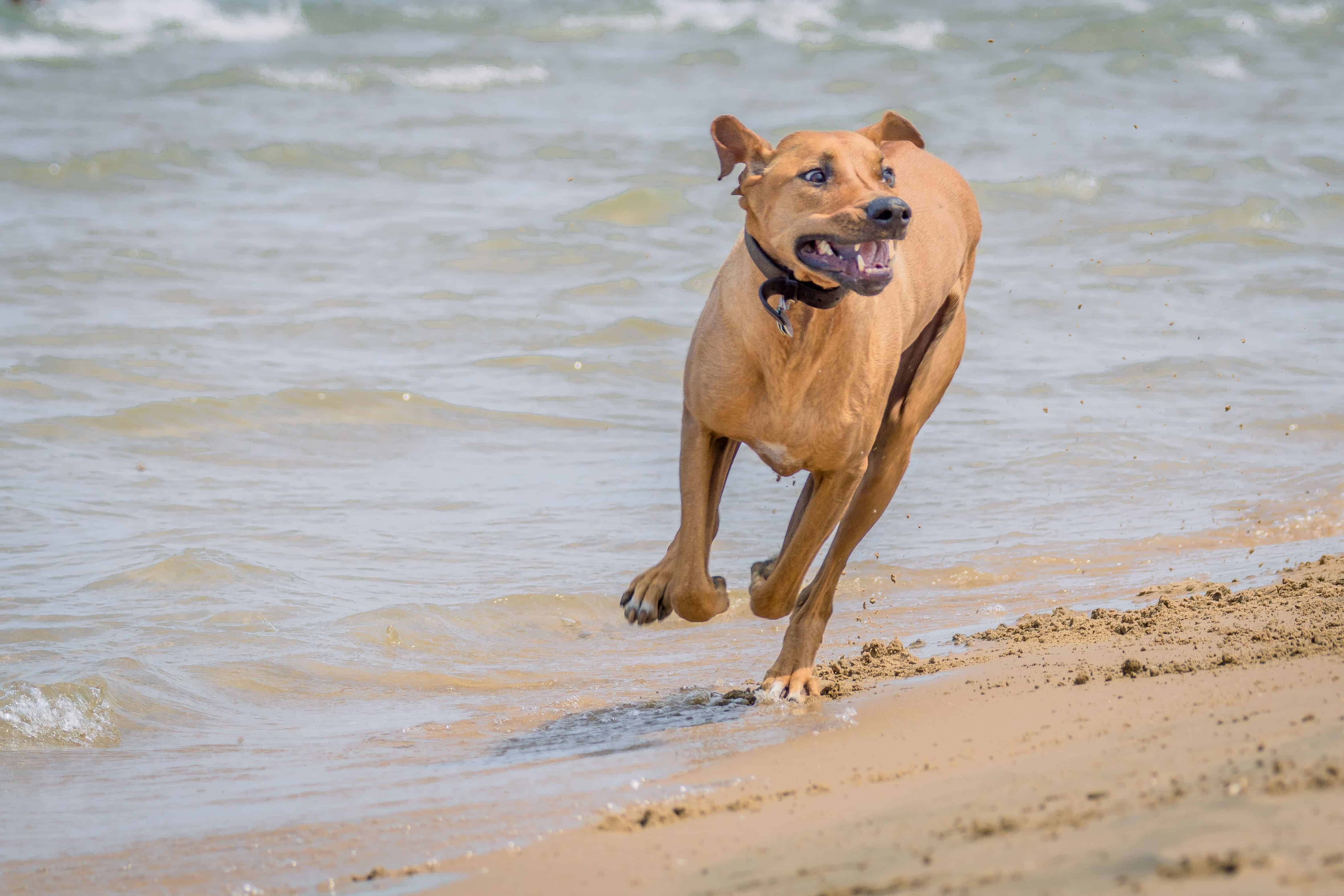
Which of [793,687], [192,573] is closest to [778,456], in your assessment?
[793,687]

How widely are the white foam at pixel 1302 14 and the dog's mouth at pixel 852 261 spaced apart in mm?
26182

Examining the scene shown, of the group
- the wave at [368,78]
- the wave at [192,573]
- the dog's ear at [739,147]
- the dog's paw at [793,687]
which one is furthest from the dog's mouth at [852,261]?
the wave at [368,78]

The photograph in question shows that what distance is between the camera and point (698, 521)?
15.5ft

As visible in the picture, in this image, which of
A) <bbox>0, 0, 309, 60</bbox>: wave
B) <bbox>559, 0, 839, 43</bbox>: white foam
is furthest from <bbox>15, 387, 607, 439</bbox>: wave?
<bbox>559, 0, 839, 43</bbox>: white foam

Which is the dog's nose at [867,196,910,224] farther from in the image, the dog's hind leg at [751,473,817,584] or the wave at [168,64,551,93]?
the wave at [168,64,551,93]

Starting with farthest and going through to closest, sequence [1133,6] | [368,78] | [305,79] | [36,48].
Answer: [1133,6]
[36,48]
[368,78]
[305,79]

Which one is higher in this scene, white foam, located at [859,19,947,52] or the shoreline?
the shoreline

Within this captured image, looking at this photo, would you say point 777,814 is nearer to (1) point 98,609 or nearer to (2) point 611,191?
(1) point 98,609

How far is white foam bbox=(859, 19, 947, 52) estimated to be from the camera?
80.5 ft

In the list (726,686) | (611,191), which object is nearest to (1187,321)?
(611,191)

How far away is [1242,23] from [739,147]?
25.1 meters

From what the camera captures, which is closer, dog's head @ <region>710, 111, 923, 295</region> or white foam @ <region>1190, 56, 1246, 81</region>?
dog's head @ <region>710, 111, 923, 295</region>

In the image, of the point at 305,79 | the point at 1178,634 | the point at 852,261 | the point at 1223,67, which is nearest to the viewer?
the point at 852,261

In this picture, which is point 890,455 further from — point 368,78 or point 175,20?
point 175,20
